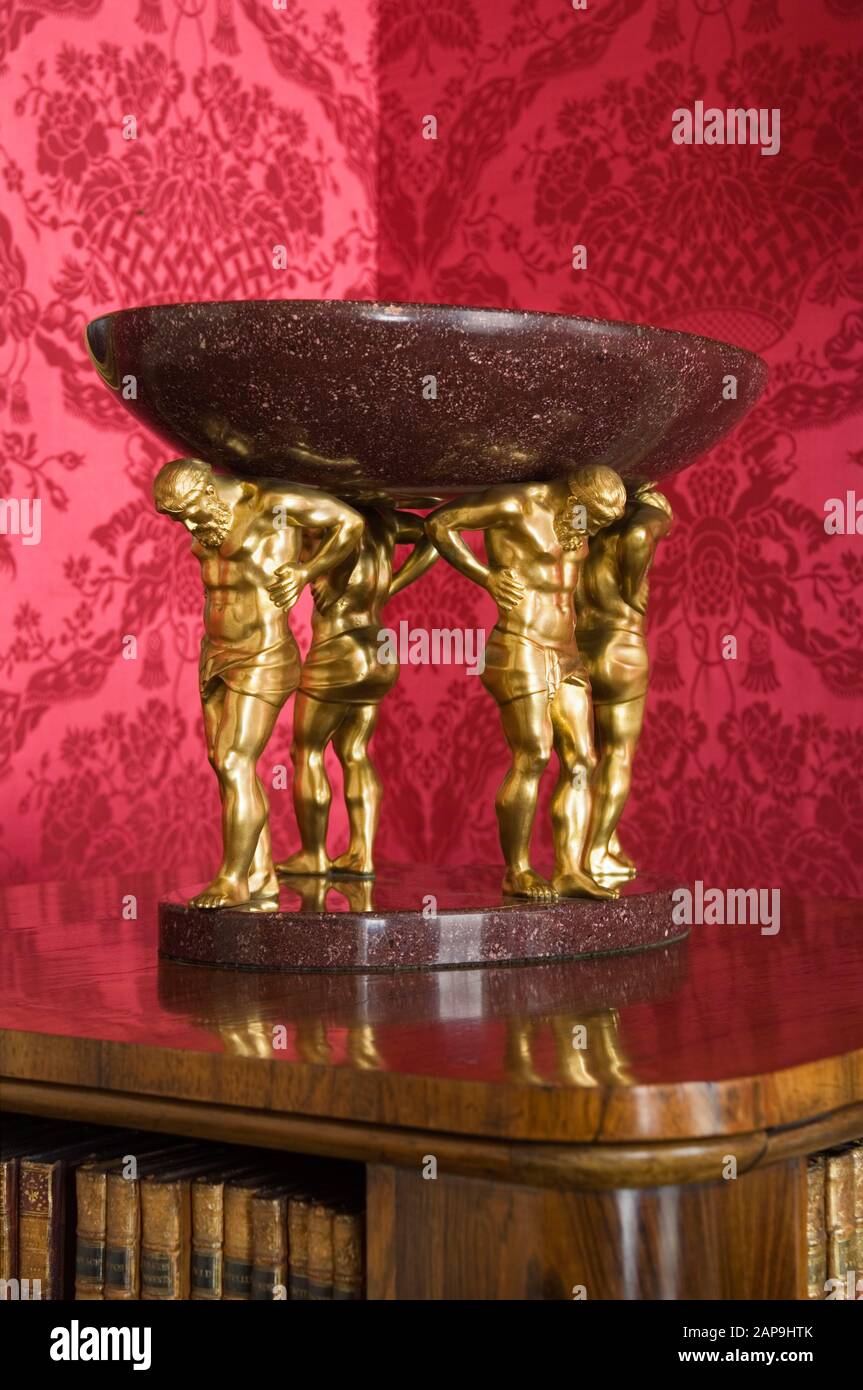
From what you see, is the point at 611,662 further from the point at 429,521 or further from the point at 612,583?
the point at 429,521

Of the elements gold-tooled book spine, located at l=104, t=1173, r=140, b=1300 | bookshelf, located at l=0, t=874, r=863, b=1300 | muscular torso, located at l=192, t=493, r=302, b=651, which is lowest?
gold-tooled book spine, located at l=104, t=1173, r=140, b=1300

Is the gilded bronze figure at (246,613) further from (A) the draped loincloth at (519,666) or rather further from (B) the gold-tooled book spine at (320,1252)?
(B) the gold-tooled book spine at (320,1252)

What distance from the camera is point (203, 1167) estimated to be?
885 millimetres

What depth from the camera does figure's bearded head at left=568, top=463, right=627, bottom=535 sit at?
3.54ft

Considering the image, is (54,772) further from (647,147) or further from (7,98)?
(647,147)

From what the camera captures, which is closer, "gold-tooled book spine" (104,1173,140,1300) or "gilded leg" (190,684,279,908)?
"gold-tooled book spine" (104,1173,140,1300)

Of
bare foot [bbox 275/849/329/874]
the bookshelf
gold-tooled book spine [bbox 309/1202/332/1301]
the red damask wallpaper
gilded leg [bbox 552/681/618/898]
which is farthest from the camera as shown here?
the red damask wallpaper

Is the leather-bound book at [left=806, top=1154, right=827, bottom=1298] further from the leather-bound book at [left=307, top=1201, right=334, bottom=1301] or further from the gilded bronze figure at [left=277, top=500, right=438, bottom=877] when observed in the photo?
the gilded bronze figure at [left=277, top=500, right=438, bottom=877]

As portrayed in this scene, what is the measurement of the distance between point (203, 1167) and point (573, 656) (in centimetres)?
41

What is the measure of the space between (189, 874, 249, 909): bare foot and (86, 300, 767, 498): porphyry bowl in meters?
0.26

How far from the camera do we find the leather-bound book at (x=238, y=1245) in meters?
0.84

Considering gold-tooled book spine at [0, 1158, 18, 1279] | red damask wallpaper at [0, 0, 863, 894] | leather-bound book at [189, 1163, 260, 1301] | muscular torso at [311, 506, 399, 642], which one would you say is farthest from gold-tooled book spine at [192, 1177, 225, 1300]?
red damask wallpaper at [0, 0, 863, 894]

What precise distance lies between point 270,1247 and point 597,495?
0.49 m

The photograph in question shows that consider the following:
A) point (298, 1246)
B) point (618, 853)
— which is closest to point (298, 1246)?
point (298, 1246)
